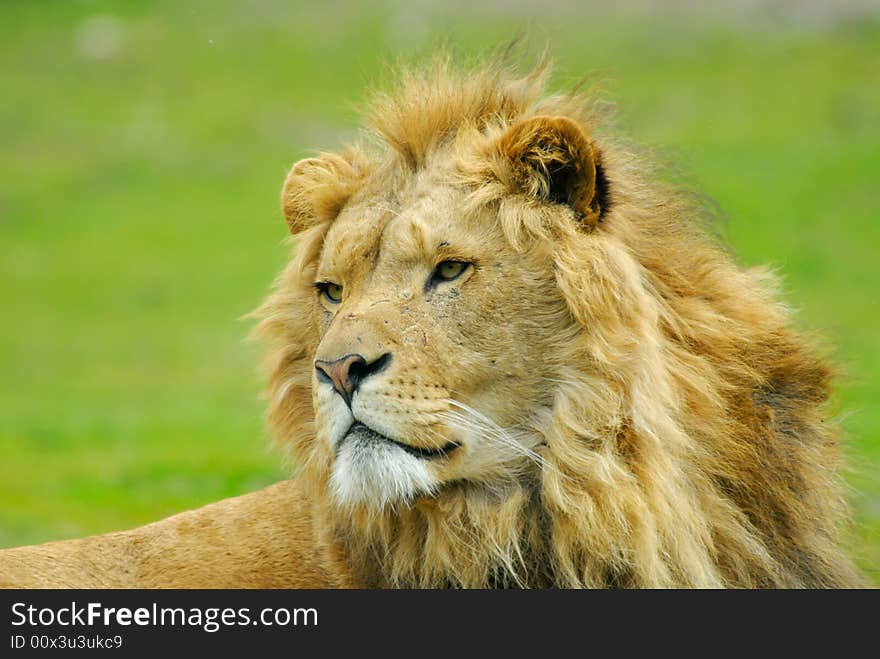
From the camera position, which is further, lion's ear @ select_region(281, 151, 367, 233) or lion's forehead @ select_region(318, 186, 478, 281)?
lion's ear @ select_region(281, 151, 367, 233)

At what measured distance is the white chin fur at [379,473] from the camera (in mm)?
3957

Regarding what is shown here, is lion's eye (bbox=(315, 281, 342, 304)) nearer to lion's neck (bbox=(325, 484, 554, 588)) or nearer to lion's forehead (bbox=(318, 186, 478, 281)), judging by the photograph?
lion's forehead (bbox=(318, 186, 478, 281))

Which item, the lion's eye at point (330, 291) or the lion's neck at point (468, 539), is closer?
the lion's neck at point (468, 539)

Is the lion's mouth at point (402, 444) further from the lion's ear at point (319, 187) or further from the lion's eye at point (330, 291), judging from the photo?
the lion's ear at point (319, 187)

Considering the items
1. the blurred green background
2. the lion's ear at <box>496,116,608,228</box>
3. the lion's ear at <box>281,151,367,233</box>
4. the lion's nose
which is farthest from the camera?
the blurred green background

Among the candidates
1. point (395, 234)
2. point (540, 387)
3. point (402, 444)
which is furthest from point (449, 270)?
point (402, 444)

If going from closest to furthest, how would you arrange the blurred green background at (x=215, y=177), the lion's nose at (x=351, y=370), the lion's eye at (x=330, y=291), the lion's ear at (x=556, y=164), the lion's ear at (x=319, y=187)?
the lion's nose at (x=351, y=370) → the lion's ear at (x=556, y=164) → the lion's eye at (x=330, y=291) → the lion's ear at (x=319, y=187) → the blurred green background at (x=215, y=177)

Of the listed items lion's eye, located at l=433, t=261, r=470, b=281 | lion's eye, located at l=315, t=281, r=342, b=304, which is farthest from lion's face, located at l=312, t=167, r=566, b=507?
lion's eye, located at l=315, t=281, r=342, b=304

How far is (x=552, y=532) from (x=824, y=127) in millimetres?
23010

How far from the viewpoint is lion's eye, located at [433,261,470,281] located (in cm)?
412

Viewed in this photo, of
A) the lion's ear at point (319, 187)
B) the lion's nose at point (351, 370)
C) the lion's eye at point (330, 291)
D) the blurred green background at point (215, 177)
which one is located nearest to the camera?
the lion's nose at point (351, 370)

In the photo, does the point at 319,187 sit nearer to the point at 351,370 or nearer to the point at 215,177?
the point at 351,370

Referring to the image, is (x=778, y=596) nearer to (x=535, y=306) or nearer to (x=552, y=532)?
(x=552, y=532)

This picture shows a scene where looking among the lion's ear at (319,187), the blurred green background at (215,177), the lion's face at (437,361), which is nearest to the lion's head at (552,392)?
the lion's face at (437,361)
